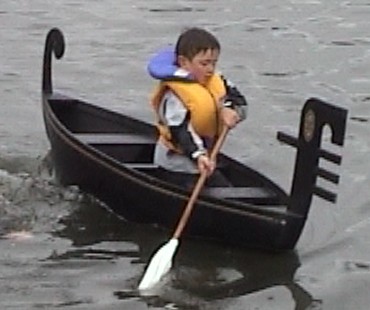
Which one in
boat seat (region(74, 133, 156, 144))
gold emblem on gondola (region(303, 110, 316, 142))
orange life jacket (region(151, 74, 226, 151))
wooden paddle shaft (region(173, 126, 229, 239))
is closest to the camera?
gold emblem on gondola (region(303, 110, 316, 142))

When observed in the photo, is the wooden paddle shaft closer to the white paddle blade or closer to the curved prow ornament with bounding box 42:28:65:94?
the white paddle blade

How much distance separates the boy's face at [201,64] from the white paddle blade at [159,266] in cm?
103

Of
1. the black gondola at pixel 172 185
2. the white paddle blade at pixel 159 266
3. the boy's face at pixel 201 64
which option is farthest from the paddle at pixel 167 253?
the boy's face at pixel 201 64

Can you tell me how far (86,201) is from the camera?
344 inches

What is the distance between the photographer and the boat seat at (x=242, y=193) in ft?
25.8

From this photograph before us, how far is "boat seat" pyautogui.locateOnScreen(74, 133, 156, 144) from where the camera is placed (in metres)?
8.73

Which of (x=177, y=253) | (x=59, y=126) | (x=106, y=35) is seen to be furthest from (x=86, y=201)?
(x=106, y=35)

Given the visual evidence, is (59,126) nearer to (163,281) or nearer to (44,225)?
(44,225)

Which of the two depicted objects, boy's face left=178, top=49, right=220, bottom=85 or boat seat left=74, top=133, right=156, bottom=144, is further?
boat seat left=74, top=133, right=156, bottom=144

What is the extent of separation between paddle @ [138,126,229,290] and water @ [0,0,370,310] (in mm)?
88

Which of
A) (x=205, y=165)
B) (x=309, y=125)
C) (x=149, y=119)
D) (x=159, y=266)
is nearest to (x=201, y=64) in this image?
(x=205, y=165)

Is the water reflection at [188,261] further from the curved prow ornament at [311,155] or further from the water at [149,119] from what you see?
the curved prow ornament at [311,155]

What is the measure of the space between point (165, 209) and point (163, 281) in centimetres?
68

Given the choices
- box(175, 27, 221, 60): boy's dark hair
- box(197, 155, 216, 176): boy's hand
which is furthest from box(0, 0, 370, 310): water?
box(175, 27, 221, 60): boy's dark hair
